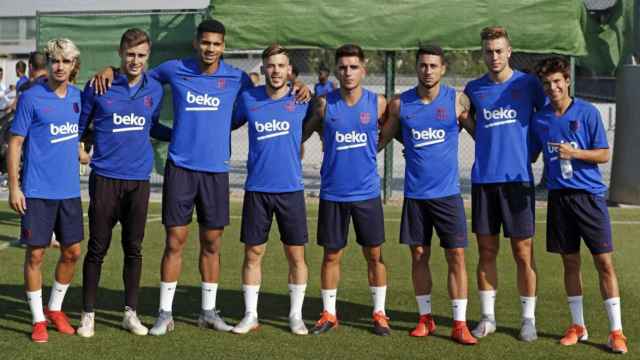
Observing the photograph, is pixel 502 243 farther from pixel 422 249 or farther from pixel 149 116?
pixel 149 116

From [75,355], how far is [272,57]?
2.40 metres

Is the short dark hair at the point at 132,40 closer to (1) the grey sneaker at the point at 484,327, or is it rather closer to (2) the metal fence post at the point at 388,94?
(1) the grey sneaker at the point at 484,327

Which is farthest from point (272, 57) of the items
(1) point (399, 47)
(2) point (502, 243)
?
(1) point (399, 47)

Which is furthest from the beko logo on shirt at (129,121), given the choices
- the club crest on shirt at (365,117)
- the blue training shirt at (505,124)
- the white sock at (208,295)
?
the blue training shirt at (505,124)

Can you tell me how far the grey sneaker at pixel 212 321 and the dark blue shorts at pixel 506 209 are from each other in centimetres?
191

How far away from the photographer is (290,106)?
24.9ft

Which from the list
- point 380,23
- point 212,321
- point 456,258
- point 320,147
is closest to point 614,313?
point 456,258

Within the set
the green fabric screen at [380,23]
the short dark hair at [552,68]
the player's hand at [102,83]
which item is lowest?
the player's hand at [102,83]

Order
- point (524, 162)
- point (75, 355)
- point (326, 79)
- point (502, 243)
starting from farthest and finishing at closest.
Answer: point (326, 79) < point (502, 243) < point (524, 162) < point (75, 355)

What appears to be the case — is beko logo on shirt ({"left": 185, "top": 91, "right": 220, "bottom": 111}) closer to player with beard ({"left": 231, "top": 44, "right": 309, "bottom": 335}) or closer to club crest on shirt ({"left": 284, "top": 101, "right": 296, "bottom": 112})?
player with beard ({"left": 231, "top": 44, "right": 309, "bottom": 335})

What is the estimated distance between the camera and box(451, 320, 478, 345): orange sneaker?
7.36 meters

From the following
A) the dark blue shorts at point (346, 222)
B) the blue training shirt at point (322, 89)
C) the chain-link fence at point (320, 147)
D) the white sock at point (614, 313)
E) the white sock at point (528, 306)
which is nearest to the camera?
the white sock at point (614, 313)

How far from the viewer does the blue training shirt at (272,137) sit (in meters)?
7.57

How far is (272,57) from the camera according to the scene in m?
7.49
